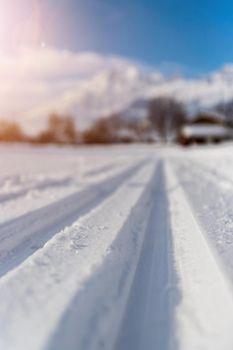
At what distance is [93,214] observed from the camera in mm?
5898

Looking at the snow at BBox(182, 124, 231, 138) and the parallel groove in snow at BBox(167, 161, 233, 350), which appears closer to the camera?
the parallel groove in snow at BBox(167, 161, 233, 350)

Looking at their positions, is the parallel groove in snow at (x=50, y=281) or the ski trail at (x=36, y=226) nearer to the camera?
the parallel groove in snow at (x=50, y=281)

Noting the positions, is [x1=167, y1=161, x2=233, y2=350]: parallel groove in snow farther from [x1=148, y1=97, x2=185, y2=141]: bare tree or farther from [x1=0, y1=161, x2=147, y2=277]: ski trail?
[x1=148, y1=97, x2=185, y2=141]: bare tree

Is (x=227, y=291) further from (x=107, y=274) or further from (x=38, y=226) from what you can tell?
(x=38, y=226)

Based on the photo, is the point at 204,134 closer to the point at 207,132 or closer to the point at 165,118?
the point at 207,132

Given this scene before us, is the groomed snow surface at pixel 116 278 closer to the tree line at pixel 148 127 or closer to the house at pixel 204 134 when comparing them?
the house at pixel 204 134

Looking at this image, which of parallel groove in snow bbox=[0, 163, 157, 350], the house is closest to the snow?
the house

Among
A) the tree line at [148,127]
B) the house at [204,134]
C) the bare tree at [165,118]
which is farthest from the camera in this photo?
the bare tree at [165,118]

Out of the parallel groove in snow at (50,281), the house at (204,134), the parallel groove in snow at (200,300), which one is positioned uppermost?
the house at (204,134)

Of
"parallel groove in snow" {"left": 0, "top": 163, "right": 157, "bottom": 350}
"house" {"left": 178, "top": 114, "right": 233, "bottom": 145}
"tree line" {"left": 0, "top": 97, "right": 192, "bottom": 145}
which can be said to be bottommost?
"parallel groove in snow" {"left": 0, "top": 163, "right": 157, "bottom": 350}

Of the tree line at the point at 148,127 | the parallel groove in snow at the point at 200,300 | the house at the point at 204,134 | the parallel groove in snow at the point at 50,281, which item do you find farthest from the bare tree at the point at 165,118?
the parallel groove in snow at the point at 200,300

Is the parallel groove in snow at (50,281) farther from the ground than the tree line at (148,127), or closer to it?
closer to it

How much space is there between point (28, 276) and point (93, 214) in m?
2.79

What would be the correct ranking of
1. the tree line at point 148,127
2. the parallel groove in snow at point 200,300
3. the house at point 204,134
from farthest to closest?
the tree line at point 148,127
the house at point 204,134
the parallel groove in snow at point 200,300
